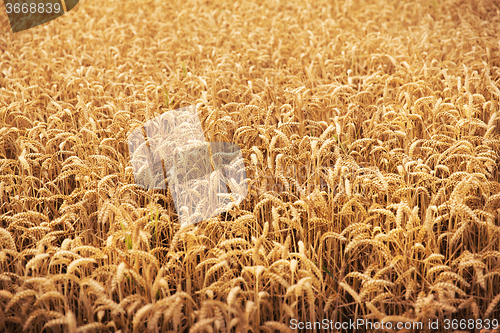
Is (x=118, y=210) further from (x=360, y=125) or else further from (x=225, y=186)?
(x=360, y=125)

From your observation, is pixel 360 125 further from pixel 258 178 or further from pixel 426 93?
pixel 258 178

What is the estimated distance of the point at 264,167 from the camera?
2.48 metres

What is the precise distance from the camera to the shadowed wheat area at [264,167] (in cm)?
168

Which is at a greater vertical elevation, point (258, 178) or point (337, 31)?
point (337, 31)

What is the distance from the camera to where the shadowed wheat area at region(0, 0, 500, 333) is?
1680mm

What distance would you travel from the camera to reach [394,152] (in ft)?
8.13

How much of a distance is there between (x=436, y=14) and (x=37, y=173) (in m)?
6.15

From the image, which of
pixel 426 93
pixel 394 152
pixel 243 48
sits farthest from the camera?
pixel 243 48

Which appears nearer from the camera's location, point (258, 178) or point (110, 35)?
point (258, 178)

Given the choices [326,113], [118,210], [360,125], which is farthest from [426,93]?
[118,210]

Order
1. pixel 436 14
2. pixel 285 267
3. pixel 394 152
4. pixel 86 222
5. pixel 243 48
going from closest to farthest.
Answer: pixel 285 267 → pixel 86 222 → pixel 394 152 → pixel 243 48 → pixel 436 14

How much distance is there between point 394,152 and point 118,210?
1697 millimetres

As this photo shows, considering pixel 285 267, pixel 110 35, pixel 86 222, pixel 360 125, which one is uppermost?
pixel 110 35

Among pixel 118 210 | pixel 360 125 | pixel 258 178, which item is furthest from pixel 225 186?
pixel 360 125
